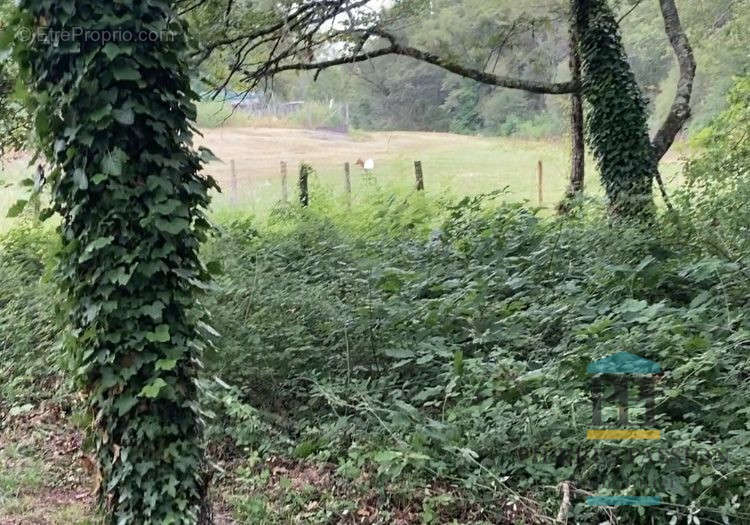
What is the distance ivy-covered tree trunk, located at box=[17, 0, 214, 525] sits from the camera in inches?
118

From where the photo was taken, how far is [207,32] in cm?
862

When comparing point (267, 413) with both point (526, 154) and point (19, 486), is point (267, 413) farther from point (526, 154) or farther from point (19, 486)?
point (526, 154)

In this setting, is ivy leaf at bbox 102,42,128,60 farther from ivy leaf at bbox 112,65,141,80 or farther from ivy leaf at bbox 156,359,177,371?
ivy leaf at bbox 156,359,177,371

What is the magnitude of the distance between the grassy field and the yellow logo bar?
5942 millimetres

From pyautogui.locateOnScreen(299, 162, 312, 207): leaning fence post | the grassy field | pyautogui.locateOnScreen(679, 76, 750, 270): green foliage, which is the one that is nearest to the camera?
pyautogui.locateOnScreen(679, 76, 750, 270): green foliage

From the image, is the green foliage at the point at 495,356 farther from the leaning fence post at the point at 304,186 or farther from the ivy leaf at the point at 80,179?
the leaning fence post at the point at 304,186

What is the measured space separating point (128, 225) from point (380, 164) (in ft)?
48.7

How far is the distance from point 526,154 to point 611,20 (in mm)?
14970

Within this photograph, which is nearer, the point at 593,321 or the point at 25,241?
the point at 593,321

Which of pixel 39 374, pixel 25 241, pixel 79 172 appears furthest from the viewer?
pixel 25 241

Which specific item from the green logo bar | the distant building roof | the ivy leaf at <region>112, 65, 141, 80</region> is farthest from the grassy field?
the green logo bar

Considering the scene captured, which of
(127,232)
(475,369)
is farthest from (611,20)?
(127,232)

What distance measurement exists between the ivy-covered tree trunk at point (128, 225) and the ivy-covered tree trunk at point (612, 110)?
619cm

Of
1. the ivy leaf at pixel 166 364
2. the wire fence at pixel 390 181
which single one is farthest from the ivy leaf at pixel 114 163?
the wire fence at pixel 390 181
